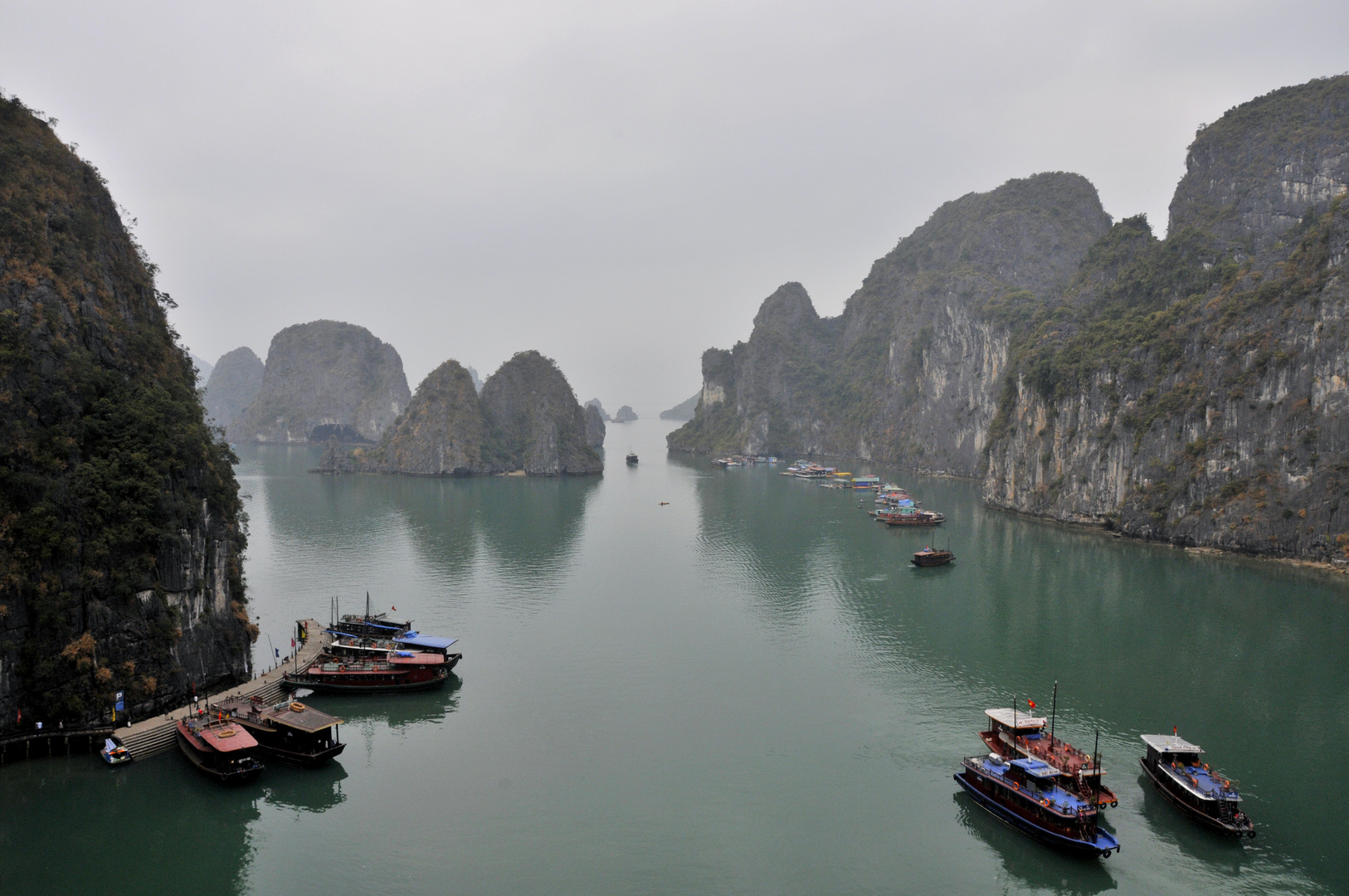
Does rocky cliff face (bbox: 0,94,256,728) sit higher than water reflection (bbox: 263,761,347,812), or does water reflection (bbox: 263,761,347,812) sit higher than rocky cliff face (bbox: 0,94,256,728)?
rocky cliff face (bbox: 0,94,256,728)

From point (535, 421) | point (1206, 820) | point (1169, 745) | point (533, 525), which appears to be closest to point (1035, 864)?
point (1206, 820)

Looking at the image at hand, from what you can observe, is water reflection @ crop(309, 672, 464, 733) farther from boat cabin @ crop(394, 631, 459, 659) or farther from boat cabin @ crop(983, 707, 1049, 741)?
boat cabin @ crop(983, 707, 1049, 741)

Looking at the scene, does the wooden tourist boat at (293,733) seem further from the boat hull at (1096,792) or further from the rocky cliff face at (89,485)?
the boat hull at (1096,792)

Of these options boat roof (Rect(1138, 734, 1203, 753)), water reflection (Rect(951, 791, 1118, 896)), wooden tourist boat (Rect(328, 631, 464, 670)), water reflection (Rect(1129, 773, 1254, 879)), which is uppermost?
wooden tourist boat (Rect(328, 631, 464, 670))

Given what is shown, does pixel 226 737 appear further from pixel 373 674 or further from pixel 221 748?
pixel 373 674

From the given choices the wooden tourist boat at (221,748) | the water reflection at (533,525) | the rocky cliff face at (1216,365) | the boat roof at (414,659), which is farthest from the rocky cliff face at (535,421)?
the wooden tourist boat at (221,748)

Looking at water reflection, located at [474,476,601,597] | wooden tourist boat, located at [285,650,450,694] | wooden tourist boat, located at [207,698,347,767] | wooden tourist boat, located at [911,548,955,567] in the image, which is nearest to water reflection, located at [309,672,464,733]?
wooden tourist boat, located at [285,650,450,694]

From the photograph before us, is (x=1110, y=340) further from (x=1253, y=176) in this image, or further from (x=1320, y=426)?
(x=1253, y=176)
